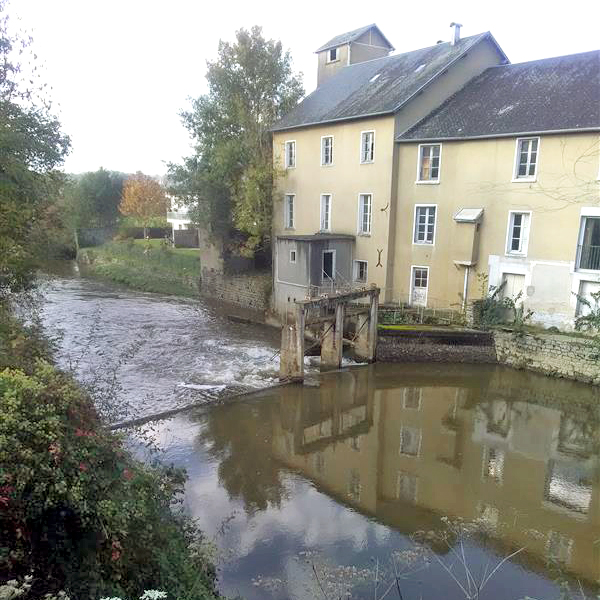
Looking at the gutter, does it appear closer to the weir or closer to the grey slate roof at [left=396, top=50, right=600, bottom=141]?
the grey slate roof at [left=396, top=50, right=600, bottom=141]

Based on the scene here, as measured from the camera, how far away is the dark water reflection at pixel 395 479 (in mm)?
8734

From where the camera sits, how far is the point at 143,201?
47844mm

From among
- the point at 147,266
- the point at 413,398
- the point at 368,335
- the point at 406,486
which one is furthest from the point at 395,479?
the point at 147,266

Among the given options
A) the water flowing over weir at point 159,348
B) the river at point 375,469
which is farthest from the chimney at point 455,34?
the water flowing over weir at point 159,348

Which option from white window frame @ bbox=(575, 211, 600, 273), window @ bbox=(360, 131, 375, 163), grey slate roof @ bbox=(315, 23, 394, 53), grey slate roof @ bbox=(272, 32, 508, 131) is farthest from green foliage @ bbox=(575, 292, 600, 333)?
grey slate roof @ bbox=(315, 23, 394, 53)

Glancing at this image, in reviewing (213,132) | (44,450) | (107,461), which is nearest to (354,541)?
(107,461)

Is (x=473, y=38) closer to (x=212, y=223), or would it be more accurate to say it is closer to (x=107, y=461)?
(x=212, y=223)

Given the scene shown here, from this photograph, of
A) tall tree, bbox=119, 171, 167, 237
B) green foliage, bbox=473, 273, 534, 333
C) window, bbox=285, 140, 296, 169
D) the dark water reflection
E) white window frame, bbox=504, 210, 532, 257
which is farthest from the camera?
tall tree, bbox=119, 171, 167, 237

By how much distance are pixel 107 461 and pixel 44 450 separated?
0.86 meters

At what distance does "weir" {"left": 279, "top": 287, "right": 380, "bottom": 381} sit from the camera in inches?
698

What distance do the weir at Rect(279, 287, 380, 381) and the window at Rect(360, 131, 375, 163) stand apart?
743cm

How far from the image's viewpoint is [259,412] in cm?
1549

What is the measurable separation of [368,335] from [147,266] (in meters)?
23.6

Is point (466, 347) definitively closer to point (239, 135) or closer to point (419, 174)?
point (419, 174)
